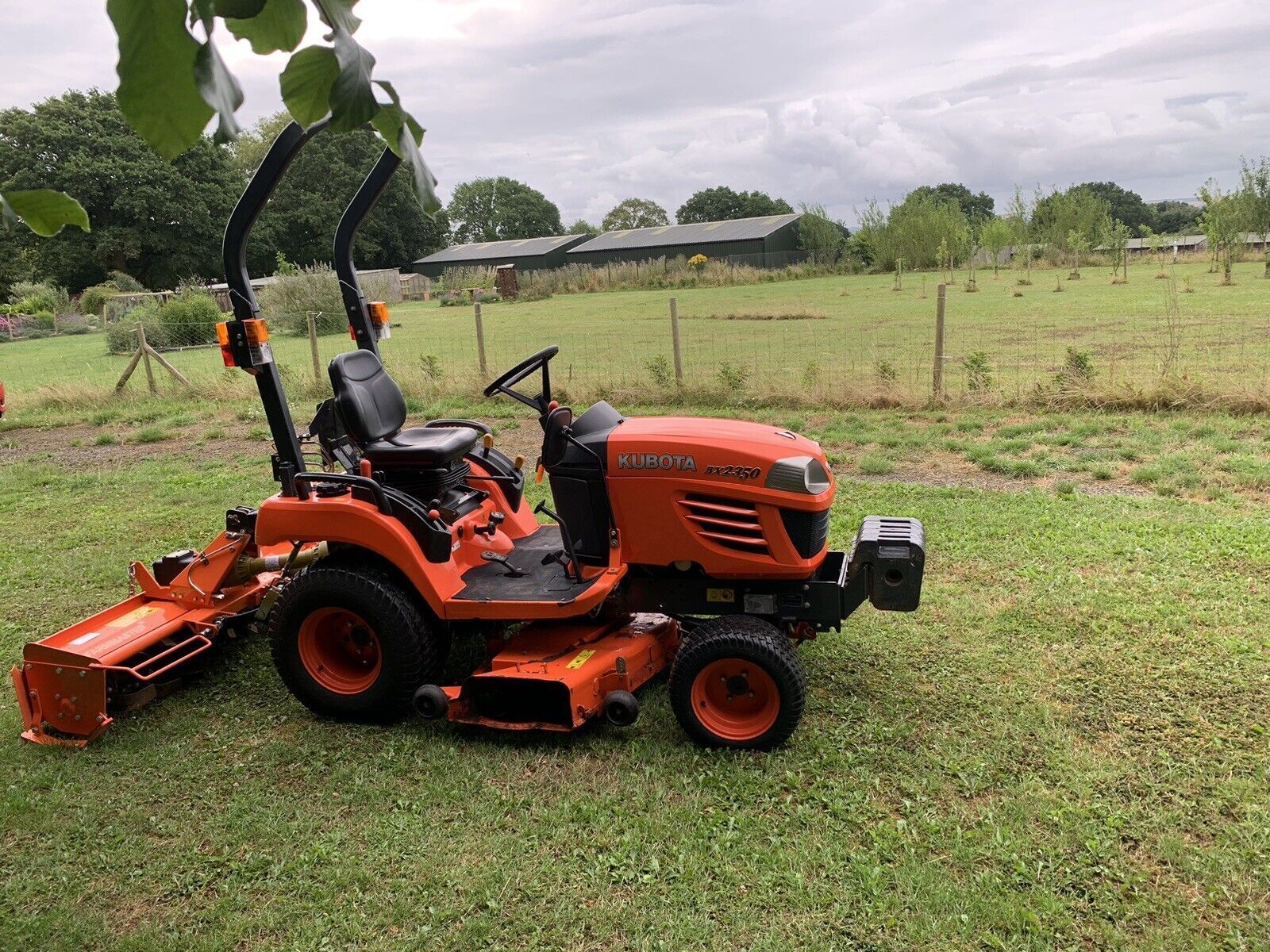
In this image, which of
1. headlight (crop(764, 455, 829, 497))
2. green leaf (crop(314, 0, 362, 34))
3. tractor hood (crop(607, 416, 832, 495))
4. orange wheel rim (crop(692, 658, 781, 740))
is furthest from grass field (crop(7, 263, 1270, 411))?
green leaf (crop(314, 0, 362, 34))

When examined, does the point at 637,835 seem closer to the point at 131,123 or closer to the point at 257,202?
the point at 131,123

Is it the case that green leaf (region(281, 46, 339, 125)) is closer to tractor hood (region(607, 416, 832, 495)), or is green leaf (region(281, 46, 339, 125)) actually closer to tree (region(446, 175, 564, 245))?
tractor hood (region(607, 416, 832, 495))

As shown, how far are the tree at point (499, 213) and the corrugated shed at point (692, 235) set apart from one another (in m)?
26.0

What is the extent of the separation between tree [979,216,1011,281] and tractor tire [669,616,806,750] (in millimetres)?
38753

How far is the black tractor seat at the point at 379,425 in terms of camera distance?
12.8 ft

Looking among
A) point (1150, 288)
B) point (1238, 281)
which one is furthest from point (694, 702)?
point (1238, 281)

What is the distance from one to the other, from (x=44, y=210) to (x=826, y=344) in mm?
14742

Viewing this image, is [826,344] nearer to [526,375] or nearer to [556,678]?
[526,375]

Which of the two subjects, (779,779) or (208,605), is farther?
(208,605)

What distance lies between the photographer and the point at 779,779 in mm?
3277

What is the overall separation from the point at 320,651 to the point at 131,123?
10.6 feet

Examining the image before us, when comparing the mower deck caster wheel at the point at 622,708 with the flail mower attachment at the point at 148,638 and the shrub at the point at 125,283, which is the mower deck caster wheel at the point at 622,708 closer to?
the flail mower attachment at the point at 148,638

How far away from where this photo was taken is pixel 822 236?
4638 cm

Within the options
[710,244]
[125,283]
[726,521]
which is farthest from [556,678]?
[710,244]
